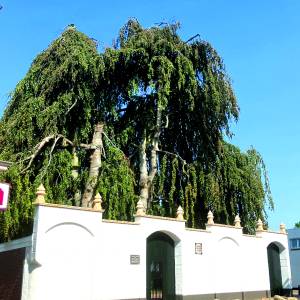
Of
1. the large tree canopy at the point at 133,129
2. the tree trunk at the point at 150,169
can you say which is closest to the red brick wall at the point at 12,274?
the large tree canopy at the point at 133,129

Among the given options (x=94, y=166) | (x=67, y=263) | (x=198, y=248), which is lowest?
(x=67, y=263)

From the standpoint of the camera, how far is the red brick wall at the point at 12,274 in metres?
15.2

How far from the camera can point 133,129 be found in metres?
24.5

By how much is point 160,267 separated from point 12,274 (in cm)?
623

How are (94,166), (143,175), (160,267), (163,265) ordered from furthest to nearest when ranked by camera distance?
1. (143,175)
2. (94,166)
3. (163,265)
4. (160,267)

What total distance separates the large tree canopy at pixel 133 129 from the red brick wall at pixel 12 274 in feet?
11.1

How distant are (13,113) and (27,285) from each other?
997 centimetres

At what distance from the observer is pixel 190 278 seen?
1917cm

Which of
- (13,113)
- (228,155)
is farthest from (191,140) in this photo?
(13,113)

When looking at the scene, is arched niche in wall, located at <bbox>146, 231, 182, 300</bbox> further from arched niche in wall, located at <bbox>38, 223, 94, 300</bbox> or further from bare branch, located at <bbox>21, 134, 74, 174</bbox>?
bare branch, located at <bbox>21, 134, 74, 174</bbox>

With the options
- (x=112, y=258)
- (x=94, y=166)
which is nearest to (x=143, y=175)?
(x=94, y=166)

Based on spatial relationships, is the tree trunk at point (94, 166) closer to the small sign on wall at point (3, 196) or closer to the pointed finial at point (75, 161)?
the pointed finial at point (75, 161)

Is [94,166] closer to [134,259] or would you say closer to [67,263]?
[134,259]

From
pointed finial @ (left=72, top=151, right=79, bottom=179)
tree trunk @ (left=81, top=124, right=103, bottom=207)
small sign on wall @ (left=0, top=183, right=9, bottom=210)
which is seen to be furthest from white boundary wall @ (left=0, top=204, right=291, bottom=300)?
small sign on wall @ (left=0, top=183, right=9, bottom=210)
